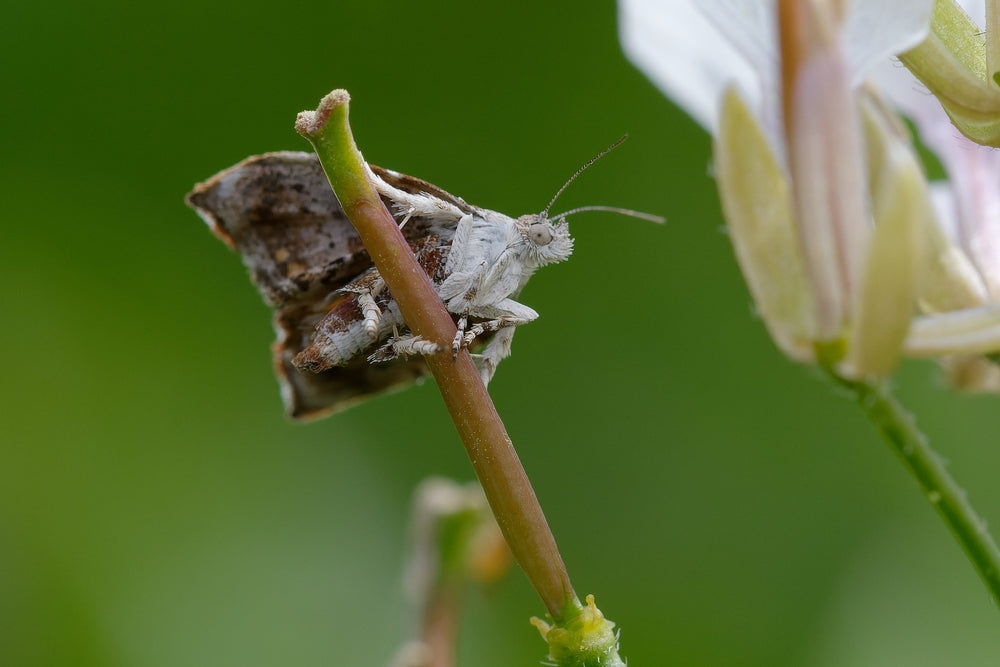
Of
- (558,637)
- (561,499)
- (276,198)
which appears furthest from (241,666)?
(558,637)

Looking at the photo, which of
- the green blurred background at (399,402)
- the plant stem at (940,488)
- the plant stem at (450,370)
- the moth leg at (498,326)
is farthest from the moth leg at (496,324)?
the green blurred background at (399,402)

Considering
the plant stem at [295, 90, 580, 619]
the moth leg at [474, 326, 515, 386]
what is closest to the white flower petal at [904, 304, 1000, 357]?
the plant stem at [295, 90, 580, 619]

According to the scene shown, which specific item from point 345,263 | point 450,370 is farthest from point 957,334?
point 345,263

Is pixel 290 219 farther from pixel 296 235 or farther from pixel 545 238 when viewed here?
pixel 545 238

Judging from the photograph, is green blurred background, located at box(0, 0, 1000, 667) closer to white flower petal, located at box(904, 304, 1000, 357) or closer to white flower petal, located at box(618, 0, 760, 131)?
white flower petal, located at box(618, 0, 760, 131)

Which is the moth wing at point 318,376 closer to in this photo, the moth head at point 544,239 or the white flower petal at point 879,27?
the moth head at point 544,239

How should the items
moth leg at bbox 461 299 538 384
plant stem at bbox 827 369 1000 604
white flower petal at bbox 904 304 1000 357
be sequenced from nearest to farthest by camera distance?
white flower petal at bbox 904 304 1000 357, plant stem at bbox 827 369 1000 604, moth leg at bbox 461 299 538 384

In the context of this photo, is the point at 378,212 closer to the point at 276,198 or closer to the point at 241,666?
the point at 276,198
